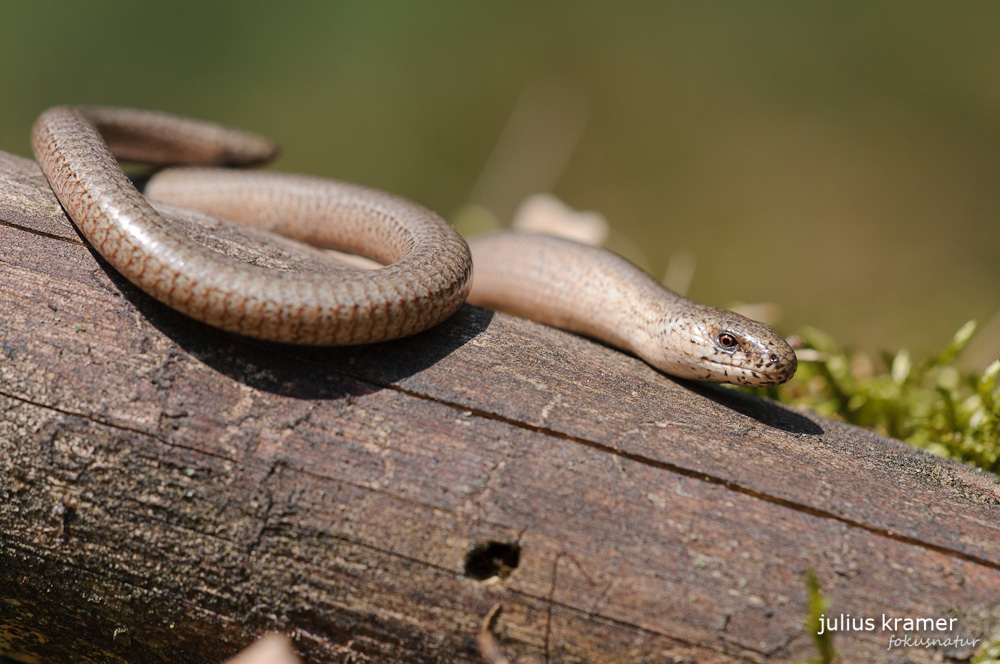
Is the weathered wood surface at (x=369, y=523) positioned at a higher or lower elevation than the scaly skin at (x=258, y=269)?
lower

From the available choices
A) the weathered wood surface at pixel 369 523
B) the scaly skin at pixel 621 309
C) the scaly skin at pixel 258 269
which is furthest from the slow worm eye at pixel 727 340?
the scaly skin at pixel 258 269

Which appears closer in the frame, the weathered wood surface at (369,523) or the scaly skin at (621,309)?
the weathered wood surface at (369,523)

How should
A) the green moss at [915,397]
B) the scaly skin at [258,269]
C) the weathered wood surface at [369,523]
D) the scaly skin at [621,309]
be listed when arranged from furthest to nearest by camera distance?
the green moss at [915,397], the scaly skin at [621,309], the scaly skin at [258,269], the weathered wood surface at [369,523]

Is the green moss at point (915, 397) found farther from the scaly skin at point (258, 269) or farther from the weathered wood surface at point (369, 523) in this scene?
the scaly skin at point (258, 269)

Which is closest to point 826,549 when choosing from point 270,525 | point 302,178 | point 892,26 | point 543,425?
point 543,425

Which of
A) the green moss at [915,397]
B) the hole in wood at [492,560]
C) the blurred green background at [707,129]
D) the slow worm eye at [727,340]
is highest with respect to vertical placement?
the blurred green background at [707,129]

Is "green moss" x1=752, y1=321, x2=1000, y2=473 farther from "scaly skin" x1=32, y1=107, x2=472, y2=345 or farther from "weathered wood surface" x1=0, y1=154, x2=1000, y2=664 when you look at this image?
"scaly skin" x1=32, y1=107, x2=472, y2=345
